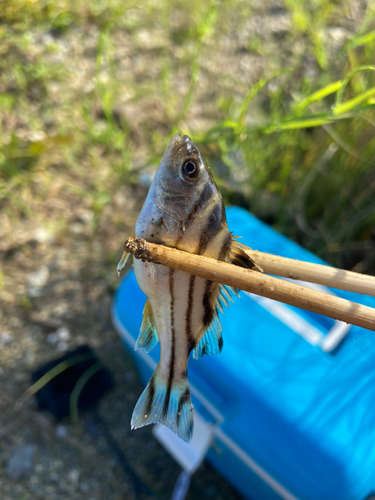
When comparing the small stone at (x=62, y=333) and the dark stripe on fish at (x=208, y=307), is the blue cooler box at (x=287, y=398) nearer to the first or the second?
the dark stripe on fish at (x=208, y=307)

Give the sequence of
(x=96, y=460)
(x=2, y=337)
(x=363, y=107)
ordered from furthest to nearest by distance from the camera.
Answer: (x=2, y=337), (x=96, y=460), (x=363, y=107)

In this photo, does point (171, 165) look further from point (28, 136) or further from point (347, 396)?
point (28, 136)

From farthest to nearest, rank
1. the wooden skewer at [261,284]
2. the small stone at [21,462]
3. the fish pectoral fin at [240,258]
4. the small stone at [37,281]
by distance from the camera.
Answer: the small stone at [37,281]
the small stone at [21,462]
the fish pectoral fin at [240,258]
the wooden skewer at [261,284]

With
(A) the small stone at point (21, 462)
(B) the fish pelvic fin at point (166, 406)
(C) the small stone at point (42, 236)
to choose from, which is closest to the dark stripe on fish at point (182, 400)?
(B) the fish pelvic fin at point (166, 406)

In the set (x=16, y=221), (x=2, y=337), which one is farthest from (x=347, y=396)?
(x=16, y=221)

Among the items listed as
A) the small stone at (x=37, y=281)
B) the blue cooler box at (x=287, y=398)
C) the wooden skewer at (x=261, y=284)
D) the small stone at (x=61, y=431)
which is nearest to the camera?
the wooden skewer at (x=261, y=284)

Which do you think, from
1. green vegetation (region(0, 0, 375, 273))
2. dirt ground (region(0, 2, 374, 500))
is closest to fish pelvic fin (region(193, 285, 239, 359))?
dirt ground (region(0, 2, 374, 500))
